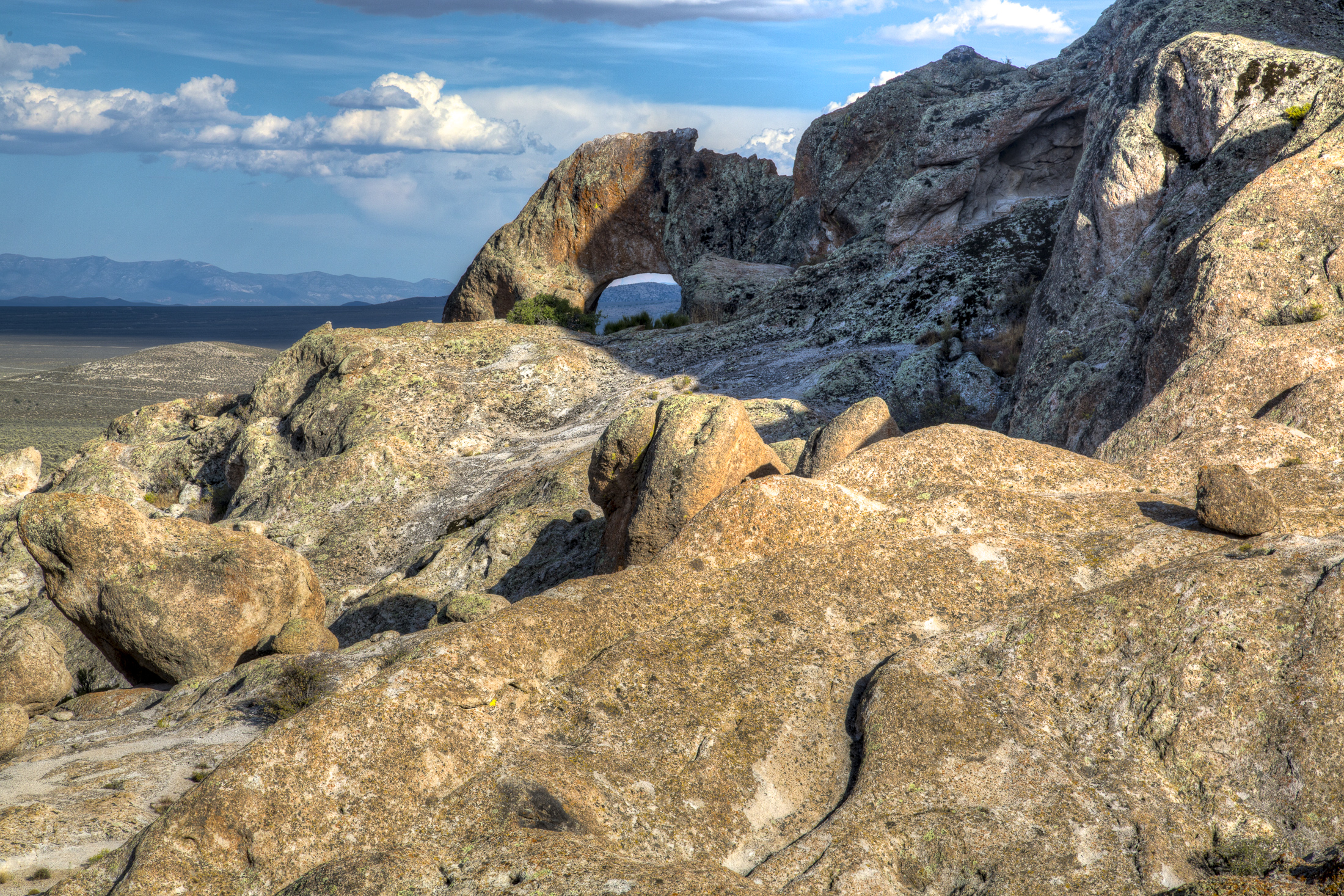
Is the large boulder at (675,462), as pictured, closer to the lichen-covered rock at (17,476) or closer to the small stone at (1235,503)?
the small stone at (1235,503)

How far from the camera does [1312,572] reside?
666 centimetres

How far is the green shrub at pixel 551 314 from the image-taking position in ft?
112

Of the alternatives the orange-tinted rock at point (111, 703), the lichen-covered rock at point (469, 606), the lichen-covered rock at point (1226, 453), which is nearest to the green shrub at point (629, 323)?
the lichen-covered rock at point (469, 606)

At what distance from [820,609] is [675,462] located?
15.0 feet

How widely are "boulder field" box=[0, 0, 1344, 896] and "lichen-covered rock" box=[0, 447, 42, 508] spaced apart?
682cm

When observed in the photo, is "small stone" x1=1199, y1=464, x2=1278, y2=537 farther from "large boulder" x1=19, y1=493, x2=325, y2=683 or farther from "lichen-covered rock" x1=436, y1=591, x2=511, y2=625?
"large boulder" x1=19, y1=493, x2=325, y2=683

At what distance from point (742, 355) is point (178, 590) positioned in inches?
690

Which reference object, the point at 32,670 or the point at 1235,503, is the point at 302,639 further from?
the point at 1235,503

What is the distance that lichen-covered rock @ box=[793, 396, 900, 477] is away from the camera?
1239cm

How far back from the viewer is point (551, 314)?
3450 centimetres

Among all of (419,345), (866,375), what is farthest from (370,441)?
(866,375)

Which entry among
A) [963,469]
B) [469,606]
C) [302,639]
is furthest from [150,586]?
[963,469]

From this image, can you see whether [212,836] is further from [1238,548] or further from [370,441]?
[370,441]

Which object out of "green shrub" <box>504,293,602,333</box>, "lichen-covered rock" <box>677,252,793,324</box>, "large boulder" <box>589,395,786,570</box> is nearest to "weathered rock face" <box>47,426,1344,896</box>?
"large boulder" <box>589,395,786,570</box>
